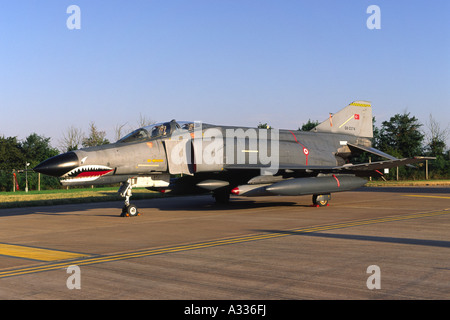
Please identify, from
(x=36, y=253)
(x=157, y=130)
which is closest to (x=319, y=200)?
(x=157, y=130)

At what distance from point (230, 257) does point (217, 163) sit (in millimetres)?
8888

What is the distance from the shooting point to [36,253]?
8.87m

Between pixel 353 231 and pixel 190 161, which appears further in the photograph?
pixel 190 161

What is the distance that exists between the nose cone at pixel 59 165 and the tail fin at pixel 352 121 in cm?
1173

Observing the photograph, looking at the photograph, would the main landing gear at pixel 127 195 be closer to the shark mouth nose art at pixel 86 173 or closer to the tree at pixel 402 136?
the shark mouth nose art at pixel 86 173

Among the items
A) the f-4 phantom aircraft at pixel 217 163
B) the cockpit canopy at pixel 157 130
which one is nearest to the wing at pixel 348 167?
the f-4 phantom aircraft at pixel 217 163

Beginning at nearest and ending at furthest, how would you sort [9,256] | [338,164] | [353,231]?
[9,256]
[353,231]
[338,164]

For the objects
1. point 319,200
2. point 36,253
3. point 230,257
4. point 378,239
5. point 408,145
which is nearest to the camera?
point 230,257

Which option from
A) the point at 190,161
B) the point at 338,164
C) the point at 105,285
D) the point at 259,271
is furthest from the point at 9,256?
the point at 338,164

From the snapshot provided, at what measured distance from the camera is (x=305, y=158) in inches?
750

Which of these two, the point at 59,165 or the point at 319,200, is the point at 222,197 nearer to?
the point at 319,200

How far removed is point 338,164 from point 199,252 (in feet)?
43.8
